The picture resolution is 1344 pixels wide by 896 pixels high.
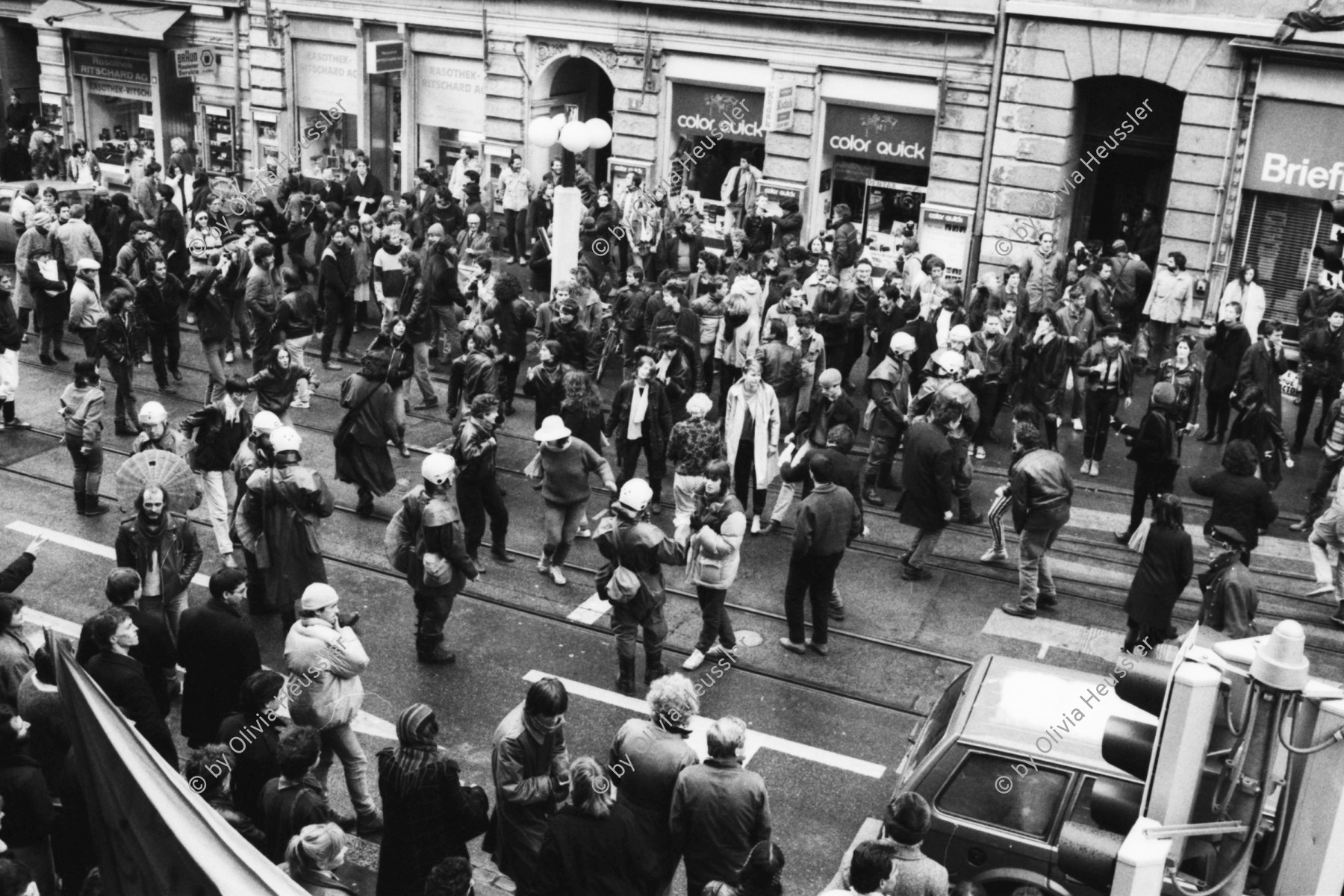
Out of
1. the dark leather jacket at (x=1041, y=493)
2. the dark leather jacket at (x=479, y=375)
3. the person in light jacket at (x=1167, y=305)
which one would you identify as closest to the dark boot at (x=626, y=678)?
the dark leather jacket at (x=1041, y=493)

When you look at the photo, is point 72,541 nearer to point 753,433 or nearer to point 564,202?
point 753,433

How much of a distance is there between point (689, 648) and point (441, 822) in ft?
15.2

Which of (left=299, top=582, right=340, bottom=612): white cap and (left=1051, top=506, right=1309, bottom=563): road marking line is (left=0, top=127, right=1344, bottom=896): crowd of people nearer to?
(left=299, top=582, right=340, bottom=612): white cap

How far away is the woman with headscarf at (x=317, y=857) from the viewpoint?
637 centimetres

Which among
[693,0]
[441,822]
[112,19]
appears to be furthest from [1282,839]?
[112,19]

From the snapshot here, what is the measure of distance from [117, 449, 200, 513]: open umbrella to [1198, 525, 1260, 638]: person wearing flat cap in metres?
7.55

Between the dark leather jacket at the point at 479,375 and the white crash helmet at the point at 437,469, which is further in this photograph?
the dark leather jacket at the point at 479,375

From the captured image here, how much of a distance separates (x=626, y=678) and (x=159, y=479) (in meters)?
3.88

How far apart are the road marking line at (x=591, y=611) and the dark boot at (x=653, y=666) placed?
4.05 feet

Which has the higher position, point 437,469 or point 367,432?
point 437,469

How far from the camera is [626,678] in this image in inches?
428

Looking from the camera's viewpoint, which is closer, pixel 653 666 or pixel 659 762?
pixel 659 762

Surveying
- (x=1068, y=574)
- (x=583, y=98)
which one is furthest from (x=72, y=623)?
(x=583, y=98)

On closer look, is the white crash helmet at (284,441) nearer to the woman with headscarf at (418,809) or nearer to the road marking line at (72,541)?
the road marking line at (72,541)
